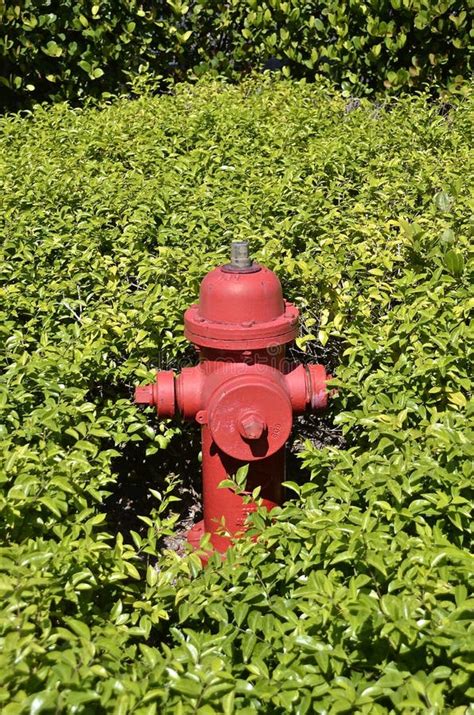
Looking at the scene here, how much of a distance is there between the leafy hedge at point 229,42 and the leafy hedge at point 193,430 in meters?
1.98

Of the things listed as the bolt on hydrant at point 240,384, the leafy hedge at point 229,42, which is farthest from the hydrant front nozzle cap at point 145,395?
the leafy hedge at point 229,42

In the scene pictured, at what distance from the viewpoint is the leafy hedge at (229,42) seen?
234 inches

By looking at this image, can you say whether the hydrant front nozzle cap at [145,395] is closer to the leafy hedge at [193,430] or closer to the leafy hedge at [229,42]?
the leafy hedge at [193,430]

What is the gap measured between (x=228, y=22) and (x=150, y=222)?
435 cm

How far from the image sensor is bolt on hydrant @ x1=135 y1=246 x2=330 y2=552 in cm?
203

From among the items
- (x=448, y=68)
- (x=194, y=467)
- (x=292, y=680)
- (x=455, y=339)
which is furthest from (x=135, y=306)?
(x=448, y=68)

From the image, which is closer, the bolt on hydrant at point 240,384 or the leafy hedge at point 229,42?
the bolt on hydrant at point 240,384

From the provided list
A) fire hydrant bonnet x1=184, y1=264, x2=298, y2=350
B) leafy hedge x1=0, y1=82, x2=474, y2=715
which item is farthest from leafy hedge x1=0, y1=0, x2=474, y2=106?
fire hydrant bonnet x1=184, y1=264, x2=298, y2=350

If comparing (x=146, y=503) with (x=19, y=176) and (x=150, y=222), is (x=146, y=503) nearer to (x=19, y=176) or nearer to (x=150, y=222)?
(x=150, y=222)

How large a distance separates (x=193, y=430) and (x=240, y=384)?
32.2 inches

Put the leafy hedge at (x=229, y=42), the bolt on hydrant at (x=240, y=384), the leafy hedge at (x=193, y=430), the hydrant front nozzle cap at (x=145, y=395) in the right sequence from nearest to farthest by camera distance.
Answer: the leafy hedge at (x=193, y=430) < the bolt on hydrant at (x=240, y=384) < the hydrant front nozzle cap at (x=145, y=395) < the leafy hedge at (x=229, y=42)

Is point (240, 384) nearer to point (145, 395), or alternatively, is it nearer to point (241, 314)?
point (241, 314)

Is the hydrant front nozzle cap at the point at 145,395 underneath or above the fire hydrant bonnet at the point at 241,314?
underneath

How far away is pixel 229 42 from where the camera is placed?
272 inches
